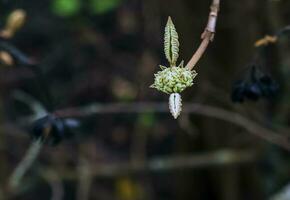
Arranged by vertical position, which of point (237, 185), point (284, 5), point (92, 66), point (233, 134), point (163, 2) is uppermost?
point (92, 66)

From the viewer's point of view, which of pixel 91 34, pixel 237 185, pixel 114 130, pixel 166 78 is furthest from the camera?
pixel 114 130

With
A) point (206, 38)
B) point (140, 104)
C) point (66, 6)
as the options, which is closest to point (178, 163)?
point (140, 104)

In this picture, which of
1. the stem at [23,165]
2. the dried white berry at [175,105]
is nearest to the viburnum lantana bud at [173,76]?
the dried white berry at [175,105]

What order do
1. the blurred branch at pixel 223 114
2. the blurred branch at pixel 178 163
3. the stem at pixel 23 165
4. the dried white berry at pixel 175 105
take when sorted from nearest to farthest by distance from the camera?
the dried white berry at pixel 175 105
the blurred branch at pixel 223 114
the stem at pixel 23 165
the blurred branch at pixel 178 163

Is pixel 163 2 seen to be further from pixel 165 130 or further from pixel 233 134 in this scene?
pixel 165 130

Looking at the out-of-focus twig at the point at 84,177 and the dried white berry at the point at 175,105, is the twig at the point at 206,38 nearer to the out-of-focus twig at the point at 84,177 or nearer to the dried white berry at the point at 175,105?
the dried white berry at the point at 175,105

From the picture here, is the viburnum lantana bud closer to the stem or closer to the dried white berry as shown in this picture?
the dried white berry

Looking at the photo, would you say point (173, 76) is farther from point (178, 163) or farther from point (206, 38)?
point (178, 163)

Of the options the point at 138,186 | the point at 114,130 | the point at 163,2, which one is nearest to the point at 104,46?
the point at 114,130
